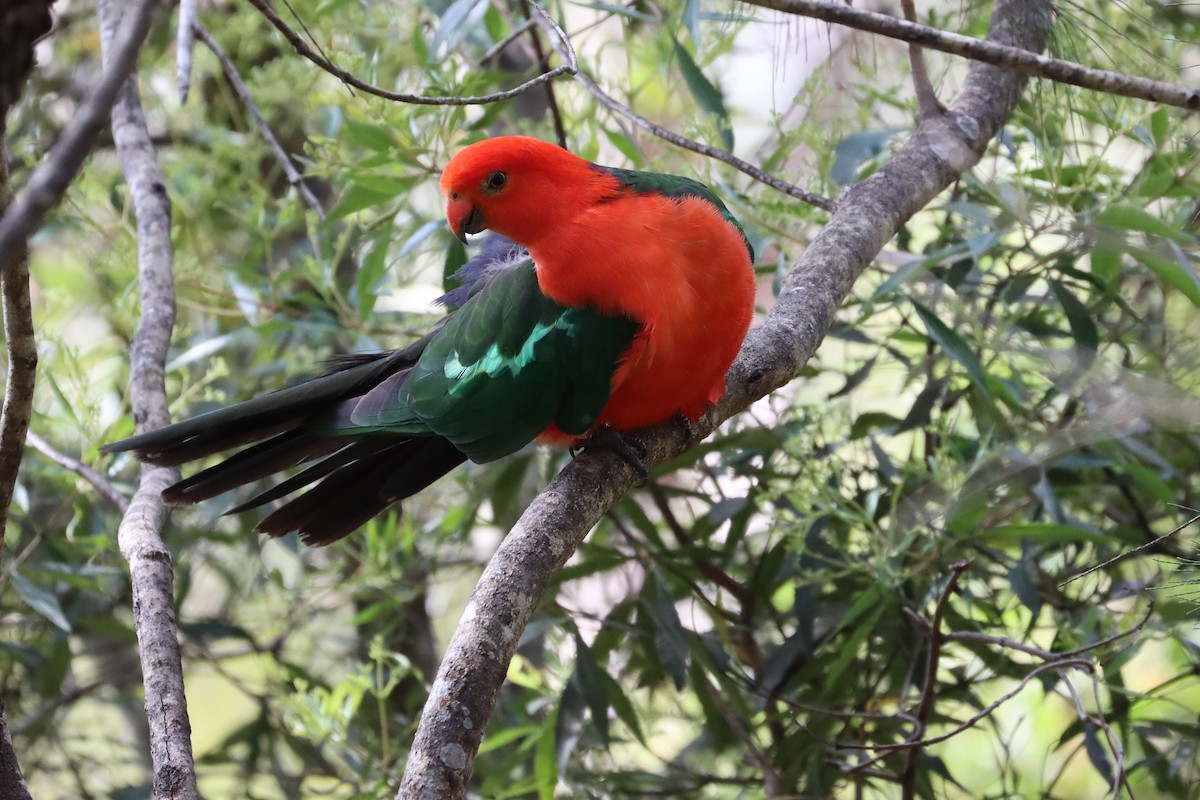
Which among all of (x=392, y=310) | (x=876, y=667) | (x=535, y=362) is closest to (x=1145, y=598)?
(x=876, y=667)

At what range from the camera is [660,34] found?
2.67m

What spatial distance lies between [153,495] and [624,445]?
0.76 meters

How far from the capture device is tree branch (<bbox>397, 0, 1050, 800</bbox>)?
1.09m

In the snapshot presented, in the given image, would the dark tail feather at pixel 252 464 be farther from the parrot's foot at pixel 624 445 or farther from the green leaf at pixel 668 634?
the green leaf at pixel 668 634

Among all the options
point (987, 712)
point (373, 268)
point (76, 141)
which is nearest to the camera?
point (76, 141)

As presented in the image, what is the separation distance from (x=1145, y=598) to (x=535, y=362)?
1361 mm

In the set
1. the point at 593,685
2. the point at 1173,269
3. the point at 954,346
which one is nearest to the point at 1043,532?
the point at 954,346

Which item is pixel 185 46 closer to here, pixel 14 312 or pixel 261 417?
pixel 14 312

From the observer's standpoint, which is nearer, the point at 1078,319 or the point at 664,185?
the point at 664,185

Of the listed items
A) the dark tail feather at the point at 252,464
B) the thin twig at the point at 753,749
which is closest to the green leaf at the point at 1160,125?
the thin twig at the point at 753,749

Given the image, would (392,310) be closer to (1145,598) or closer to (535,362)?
(535,362)

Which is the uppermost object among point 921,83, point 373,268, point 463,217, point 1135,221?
point 921,83

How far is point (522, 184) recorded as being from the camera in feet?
5.54

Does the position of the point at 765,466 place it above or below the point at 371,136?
below
